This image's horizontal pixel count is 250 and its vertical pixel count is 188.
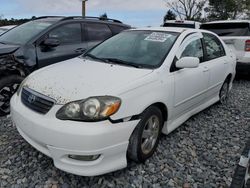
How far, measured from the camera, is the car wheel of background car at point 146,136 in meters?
2.88

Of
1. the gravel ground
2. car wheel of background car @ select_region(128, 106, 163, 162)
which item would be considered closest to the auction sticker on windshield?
car wheel of background car @ select_region(128, 106, 163, 162)

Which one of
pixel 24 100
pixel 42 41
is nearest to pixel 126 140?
pixel 24 100

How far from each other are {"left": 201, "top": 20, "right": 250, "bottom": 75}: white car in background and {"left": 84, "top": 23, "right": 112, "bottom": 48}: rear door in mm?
3204

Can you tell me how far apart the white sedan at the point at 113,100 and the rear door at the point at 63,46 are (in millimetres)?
1134

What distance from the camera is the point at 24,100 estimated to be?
9.85 feet

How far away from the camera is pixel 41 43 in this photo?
4809 millimetres

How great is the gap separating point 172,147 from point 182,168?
472mm

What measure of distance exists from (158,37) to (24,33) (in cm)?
262

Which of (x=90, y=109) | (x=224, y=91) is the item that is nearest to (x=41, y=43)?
(x=90, y=109)

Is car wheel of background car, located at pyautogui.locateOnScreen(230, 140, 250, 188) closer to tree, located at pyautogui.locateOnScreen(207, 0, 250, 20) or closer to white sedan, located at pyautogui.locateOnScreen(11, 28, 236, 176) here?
white sedan, located at pyautogui.locateOnScreen(11, 28, 236, 176)

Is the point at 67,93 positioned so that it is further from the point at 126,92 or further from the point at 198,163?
the point at 198,163

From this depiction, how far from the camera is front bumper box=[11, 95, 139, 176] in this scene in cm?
246

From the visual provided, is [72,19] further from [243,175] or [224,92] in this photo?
[243,175]

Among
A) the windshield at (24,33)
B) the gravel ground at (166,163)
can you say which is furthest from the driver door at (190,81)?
the windshield at (24,33)
